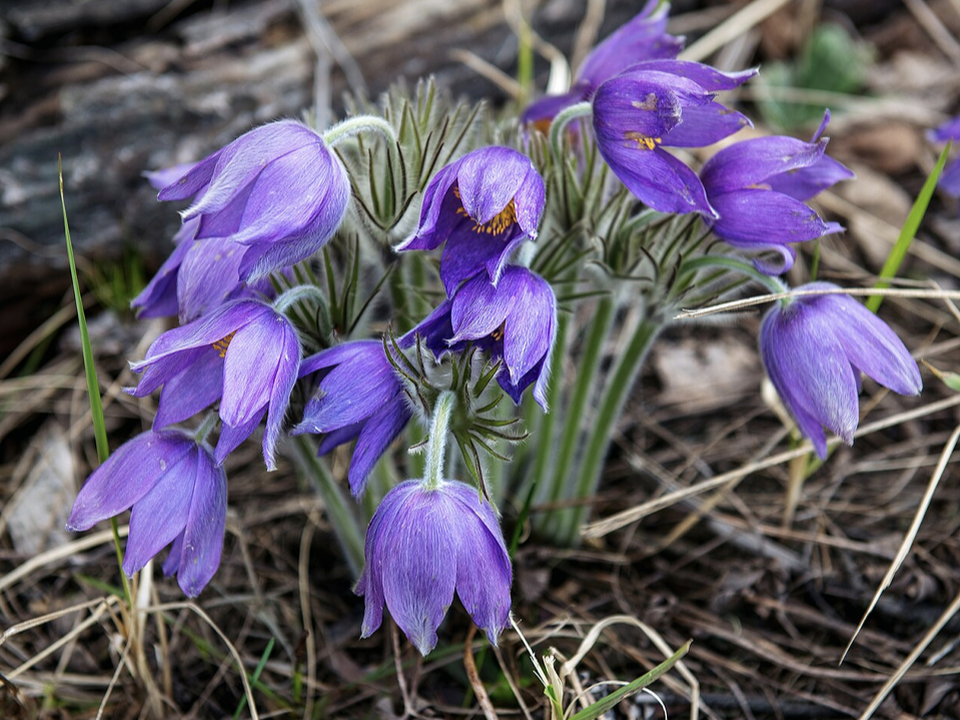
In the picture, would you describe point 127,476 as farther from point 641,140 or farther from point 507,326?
point 641,140

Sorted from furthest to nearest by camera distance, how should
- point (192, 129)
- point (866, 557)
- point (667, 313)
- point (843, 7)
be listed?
point (843, 7) < point (192, 129) < point (866, 557) < point (667, 313)

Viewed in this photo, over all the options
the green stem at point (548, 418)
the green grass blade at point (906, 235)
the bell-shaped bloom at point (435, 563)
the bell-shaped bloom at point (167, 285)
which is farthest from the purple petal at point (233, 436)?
the green grass blade at point (906, 235)

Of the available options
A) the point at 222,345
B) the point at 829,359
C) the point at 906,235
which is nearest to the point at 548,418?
the point at 829,359

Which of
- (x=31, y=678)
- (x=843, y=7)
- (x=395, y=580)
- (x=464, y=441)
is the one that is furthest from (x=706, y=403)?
(x=843, y=7)

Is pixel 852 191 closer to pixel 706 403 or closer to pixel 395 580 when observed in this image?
pixel 706 403

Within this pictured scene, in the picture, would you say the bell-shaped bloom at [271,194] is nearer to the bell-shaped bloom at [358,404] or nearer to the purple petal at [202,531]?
the bell-shaped bloom at [358,404]

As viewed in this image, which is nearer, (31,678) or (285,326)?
(285,326)

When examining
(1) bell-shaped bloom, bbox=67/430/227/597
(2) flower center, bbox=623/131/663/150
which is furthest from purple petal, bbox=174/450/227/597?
(2) flower center, bbox=623/131/663/150
